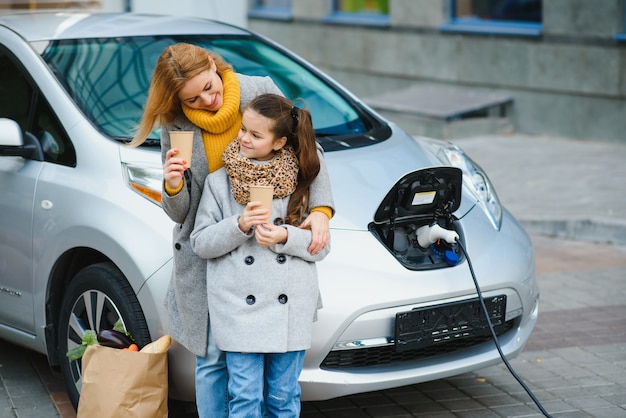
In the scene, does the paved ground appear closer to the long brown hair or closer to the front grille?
the front grille

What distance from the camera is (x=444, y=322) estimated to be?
3.91 meters

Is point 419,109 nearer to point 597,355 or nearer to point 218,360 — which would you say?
point 597,355

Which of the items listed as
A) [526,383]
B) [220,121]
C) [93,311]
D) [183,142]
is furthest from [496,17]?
[183,142]

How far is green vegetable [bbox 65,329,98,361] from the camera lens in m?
3.85

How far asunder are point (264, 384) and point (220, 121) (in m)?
0.90

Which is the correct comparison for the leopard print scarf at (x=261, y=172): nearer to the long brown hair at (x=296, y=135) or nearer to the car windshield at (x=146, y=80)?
the long brown hair at (x=296, y=135)

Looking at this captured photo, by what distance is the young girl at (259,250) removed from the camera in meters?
3.22

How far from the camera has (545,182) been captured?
29.6 ft

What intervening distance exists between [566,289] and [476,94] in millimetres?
5914

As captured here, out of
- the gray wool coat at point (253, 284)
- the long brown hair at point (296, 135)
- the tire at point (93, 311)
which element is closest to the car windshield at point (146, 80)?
the tire at point (93, 311)

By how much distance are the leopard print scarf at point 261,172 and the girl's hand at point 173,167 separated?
0.17 metres

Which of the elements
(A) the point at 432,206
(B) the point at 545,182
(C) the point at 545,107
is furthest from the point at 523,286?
(C) the point at 545,107

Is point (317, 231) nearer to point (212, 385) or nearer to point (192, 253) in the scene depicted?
point (192, 253)

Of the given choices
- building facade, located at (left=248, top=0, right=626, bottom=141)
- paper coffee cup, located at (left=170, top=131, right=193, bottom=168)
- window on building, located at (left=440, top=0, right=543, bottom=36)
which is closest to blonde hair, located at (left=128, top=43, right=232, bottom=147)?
paper coffee cup, located at (left=170, top=131, right=193, bottom=168)
